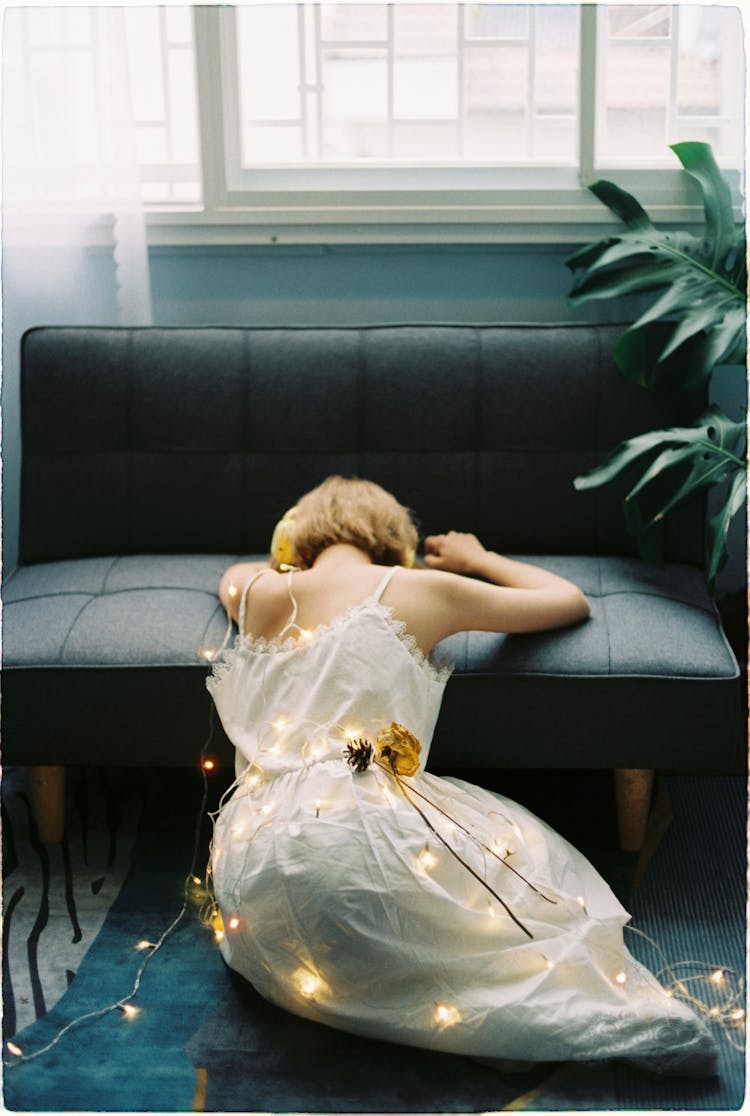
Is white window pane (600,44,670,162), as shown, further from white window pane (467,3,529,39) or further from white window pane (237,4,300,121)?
white window pane (237,4,300,121)

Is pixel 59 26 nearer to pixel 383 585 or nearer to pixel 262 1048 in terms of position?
pixel 383 585

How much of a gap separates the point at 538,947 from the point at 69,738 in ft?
3.10

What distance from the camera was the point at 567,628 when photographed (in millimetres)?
2066

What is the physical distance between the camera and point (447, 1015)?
1534 millimetres

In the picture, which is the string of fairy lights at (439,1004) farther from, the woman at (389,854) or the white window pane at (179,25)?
the white window pane at (179,25)

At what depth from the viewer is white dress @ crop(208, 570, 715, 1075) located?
154 centimetres

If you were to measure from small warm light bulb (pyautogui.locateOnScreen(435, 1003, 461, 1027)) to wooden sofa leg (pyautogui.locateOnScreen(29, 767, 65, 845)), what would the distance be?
36.4 inches

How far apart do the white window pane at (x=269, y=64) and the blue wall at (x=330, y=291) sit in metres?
0.36

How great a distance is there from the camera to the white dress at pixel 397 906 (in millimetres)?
1537

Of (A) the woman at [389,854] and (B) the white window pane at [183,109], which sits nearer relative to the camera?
(A) the woman at [389,854]

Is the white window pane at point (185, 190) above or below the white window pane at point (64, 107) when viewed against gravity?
below

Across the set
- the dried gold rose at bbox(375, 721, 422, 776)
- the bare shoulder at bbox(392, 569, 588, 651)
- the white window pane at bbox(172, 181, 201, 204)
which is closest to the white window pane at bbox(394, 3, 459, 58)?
the white window pane at bbox(172, 181, 201, 204)

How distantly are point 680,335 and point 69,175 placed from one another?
1430 millimetres

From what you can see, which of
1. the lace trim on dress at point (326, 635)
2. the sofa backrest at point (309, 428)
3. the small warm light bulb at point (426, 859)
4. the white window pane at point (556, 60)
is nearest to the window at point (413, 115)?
the white window pane at point (556, 60)
